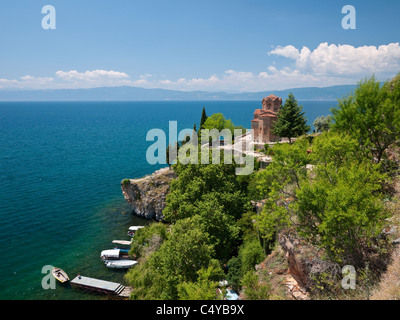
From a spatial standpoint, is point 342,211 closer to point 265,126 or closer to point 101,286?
point 101,286

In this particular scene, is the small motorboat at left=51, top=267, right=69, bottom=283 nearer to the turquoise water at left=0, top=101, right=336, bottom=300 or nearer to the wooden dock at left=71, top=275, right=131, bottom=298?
the turquoise water at left=0, top=101, right=336, bottom=300

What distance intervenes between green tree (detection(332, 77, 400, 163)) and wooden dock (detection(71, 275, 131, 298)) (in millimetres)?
29480

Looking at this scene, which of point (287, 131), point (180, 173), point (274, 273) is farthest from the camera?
point (287, 131)

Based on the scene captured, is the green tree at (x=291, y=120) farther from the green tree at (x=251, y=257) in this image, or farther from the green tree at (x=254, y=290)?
the green tree at (x=254, y=290)

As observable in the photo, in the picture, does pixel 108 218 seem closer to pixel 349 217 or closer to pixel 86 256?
pixel 86 256

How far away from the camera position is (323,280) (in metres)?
14.3

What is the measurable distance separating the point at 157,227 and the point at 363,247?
84.7ft

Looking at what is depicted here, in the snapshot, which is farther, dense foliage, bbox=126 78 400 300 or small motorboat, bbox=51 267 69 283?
small motorboat, bbox=51 267 69 283

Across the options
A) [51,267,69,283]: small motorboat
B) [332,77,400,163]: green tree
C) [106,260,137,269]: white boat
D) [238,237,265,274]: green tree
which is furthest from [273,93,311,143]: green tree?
[51,267,69,283]: small motorboat

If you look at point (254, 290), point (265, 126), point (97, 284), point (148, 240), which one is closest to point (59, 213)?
point (97, 284)

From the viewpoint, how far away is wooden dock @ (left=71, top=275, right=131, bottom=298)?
28.8 meters

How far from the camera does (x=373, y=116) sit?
67.4 feet

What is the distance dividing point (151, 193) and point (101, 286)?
19046 mm
